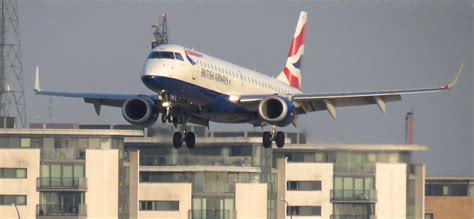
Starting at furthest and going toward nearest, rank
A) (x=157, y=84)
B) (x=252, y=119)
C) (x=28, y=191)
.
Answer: (x=28, y=191), (x=252, y=119), (x=157, y=84)

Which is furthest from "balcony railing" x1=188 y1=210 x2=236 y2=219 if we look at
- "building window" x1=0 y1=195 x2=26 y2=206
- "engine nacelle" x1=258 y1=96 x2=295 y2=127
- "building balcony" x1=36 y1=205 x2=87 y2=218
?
"engine nacelle" x1=258 y1=96 x2=295 y2=127

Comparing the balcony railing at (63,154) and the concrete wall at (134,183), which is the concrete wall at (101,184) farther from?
the concrete wall at (134,183)

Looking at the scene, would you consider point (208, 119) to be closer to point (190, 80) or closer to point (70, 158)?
point (190, 80)

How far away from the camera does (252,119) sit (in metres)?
125

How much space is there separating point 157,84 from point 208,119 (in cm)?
798

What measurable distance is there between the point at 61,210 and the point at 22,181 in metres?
4.14

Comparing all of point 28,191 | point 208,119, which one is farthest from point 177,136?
point 28,191

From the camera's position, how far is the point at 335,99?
130 m

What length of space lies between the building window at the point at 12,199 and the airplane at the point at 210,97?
2253 inches

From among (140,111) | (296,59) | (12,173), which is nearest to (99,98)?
(140,111)

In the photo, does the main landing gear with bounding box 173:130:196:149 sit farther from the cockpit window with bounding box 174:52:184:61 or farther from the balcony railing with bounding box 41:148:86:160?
the balcony railing with bounding box 41:148:86:160

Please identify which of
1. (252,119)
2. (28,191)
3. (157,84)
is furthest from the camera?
(28,191)

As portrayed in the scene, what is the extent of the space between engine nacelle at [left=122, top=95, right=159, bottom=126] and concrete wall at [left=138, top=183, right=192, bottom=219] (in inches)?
2687

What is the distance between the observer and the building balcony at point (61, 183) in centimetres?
19088
